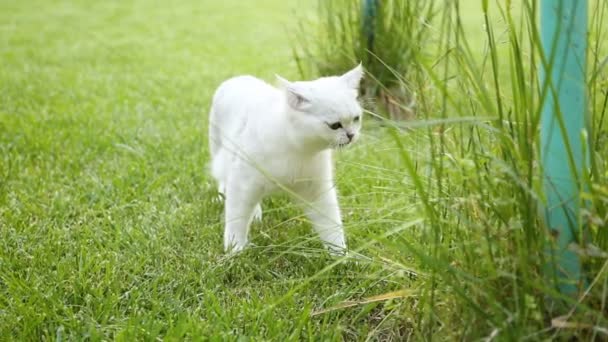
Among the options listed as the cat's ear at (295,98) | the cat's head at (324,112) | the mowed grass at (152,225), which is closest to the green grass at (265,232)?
the mowed grass at (152,225)

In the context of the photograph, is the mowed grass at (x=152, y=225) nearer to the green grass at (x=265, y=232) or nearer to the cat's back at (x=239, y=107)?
the green grass at (x=265, y=232)

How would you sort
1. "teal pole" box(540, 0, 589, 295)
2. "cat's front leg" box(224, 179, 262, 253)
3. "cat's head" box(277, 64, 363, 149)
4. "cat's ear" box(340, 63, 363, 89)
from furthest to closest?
"cat's front leg" box(224, 179, 262, 253)
"cat's ear" box(340, 63, 363, 89)
"cat's head" box(277, 64, 363, 149)
"teal pole" box(540, 0, 589, 295)

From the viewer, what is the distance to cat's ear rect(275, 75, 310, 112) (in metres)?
2.08

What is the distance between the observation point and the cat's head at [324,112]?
6.79 ft

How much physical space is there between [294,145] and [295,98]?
0.16 metres

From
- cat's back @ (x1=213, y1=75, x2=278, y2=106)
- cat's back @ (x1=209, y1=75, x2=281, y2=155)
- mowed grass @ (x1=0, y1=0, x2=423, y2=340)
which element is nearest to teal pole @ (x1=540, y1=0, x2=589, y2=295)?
mowed grass @ (x1=0, y1=0, x2=423, y2=340)

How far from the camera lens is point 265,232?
244 centimetres

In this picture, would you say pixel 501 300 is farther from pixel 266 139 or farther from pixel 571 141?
pixel 266 139

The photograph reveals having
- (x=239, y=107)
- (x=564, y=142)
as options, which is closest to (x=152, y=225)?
(x=239, y=107)

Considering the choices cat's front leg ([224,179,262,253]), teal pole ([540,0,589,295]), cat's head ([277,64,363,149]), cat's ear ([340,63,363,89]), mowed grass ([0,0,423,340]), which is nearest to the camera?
teal pole ([540,0,589,295])

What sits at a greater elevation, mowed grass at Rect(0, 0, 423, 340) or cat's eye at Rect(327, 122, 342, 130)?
cat's eye at Rect(327, 122, 342, 130)

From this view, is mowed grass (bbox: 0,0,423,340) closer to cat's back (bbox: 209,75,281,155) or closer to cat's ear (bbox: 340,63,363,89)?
cat's ear (bbox: 340,63,363,89)

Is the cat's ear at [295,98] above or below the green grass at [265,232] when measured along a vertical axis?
above

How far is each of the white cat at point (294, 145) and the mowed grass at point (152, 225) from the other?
0.27 ft
